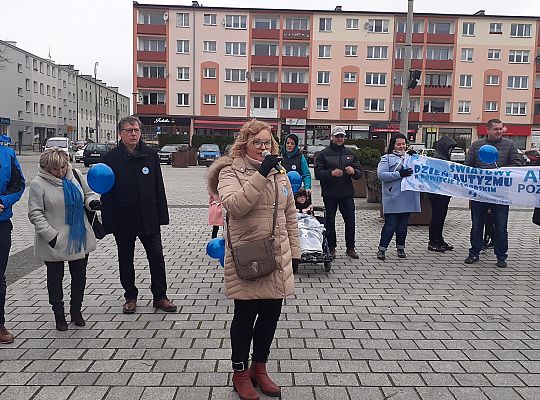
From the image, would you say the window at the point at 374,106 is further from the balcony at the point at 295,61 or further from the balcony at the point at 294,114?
the balcony at the point at 295,61

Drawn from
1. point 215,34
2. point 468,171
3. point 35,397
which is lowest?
point 35,397

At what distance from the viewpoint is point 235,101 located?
2302 inches

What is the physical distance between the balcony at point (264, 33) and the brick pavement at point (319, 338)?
5387cm

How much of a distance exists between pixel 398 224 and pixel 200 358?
456cm

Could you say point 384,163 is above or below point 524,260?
above

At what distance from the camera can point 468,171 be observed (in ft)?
26.3

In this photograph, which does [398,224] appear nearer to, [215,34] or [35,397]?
[35,397]

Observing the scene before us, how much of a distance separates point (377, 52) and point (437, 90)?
806 cm

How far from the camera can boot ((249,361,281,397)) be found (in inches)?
140

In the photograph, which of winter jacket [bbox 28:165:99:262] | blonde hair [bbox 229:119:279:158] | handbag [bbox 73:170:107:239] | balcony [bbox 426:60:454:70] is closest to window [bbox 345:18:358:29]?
balcony [bbox 426:60:454:70]

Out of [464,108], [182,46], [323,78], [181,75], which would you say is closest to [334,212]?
[323,78]

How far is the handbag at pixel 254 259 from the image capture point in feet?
11.1

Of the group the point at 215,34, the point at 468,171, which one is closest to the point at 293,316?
the point at 468,171

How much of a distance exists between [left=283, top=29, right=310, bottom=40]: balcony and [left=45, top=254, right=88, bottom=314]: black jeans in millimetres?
56258
